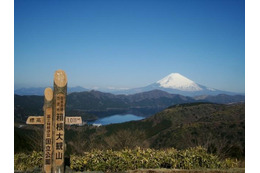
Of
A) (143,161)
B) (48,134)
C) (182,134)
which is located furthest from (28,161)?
(182,134)

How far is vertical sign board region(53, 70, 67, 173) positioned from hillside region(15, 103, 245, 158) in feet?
22.1

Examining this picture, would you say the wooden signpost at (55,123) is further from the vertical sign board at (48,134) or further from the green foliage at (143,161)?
the green foliage at (143,161)

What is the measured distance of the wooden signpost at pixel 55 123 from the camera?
6027mm

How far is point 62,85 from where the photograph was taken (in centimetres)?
609

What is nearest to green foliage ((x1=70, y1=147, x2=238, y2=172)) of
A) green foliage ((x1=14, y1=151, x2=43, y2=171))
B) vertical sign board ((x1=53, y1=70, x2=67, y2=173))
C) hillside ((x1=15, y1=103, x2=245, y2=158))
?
vertical sign board ((x1=53, y1=70, x2=67, y2=173))

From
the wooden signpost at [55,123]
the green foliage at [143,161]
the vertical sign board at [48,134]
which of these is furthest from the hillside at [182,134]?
the vertical sign board at [48,134]

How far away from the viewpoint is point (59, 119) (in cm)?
605

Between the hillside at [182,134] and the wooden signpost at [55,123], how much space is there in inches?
267

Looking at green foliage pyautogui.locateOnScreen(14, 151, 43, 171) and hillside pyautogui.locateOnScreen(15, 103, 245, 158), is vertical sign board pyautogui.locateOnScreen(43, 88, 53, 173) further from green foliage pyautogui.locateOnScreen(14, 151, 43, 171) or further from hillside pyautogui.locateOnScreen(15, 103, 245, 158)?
hillside pyautogui.locateOnScreen(15, 103, 245, 158)

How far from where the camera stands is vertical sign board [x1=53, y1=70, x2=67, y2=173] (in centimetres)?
→ 602

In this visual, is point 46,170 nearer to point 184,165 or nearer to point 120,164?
point 120,164

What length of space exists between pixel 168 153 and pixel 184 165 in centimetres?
61

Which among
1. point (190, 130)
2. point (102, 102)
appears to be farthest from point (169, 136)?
point (102, 102)

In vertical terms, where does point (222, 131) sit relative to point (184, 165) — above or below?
below
